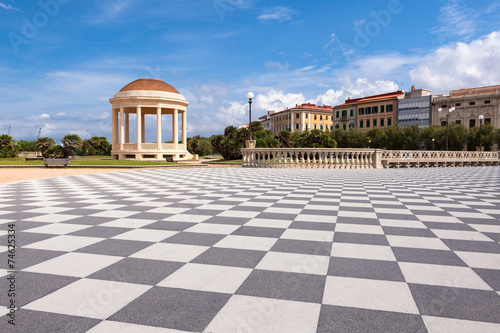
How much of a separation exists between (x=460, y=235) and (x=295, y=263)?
2.66 metres

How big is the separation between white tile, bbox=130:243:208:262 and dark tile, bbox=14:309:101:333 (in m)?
1.34

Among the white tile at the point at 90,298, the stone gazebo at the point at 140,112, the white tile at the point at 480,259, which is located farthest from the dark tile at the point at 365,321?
the stone gazebo at the point at 140,112

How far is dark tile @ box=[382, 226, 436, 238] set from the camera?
4.84 m

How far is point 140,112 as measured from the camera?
3978 cm

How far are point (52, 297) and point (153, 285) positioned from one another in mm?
764

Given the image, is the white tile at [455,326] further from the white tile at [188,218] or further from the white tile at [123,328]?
the white tile at [188,218]

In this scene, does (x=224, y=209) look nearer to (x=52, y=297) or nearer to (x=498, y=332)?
(x=52, y=297)

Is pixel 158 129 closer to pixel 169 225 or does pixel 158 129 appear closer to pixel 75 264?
pixel 169 225

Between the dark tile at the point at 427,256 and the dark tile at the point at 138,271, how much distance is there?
2378 millimetres

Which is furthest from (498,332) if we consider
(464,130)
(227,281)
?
(464,130)

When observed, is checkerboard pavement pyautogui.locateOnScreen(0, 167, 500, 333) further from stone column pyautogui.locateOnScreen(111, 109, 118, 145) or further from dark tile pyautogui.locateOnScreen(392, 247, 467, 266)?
stone column pyautogui.locateOnScreen(111, 109, 118, 145)

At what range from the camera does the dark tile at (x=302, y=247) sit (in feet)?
13.2

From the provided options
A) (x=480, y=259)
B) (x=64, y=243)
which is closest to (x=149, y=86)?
(x=64, y=243)

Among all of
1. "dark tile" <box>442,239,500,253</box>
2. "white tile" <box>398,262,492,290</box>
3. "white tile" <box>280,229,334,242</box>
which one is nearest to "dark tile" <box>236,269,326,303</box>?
"white tile" <box>398,262,492,290</box>
